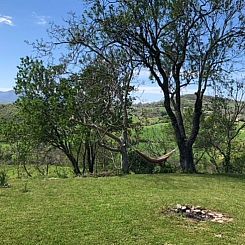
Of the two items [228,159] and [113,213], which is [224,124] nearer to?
[228,159]

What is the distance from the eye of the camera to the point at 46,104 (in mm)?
18359

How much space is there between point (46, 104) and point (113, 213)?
1180cm

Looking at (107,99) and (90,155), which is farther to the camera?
(90,155)

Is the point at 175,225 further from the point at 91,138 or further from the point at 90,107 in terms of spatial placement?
the point at 91,138

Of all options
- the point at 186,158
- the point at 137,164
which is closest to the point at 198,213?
the point at 186,158

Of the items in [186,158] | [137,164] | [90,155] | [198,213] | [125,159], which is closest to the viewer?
[198,213]

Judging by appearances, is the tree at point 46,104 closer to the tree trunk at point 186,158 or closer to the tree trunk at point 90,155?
the tree trunk at point 90,155

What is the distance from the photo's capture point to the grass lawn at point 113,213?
5936 mm

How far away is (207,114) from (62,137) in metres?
7.09

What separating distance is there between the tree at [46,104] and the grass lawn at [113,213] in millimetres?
6572

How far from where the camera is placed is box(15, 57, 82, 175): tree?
58.2 ft

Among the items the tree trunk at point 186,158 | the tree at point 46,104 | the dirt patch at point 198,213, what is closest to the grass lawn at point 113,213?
the dirt patch at point 198,213

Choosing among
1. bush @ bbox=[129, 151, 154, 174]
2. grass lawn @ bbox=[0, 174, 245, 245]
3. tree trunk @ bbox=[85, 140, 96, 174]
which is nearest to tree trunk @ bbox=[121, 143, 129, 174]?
bush @ bbox=[129, 151, 154, 174]

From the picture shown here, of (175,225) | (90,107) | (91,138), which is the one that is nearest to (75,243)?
(175,225)
